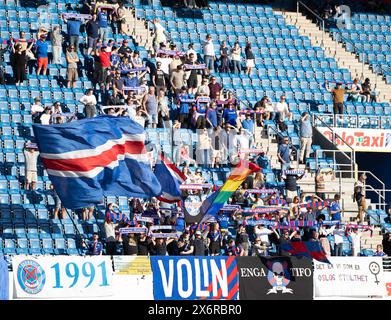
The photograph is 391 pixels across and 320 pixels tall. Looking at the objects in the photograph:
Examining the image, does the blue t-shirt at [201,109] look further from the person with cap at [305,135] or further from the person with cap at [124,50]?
the person with cap at [305,135]

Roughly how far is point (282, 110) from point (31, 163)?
8926 mm

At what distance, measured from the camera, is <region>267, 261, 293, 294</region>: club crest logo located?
2692 cm

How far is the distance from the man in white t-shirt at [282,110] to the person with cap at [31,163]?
8538 mm

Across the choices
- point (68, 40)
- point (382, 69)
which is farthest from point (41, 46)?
point (382, 69)

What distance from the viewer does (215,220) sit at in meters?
29.4

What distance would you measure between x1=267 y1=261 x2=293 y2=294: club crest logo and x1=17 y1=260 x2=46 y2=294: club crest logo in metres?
5.31

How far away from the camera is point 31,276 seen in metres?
25.1

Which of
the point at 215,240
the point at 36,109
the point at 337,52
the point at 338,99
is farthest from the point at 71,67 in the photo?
the point at 337,52

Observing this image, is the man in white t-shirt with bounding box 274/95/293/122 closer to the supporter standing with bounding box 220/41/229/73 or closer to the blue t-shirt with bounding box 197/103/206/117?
the supporter standing with bounding box 220/41/229/73

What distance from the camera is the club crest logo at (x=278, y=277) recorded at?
2692 centimetres

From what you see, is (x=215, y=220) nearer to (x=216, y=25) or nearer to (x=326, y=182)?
(x=326, y=182)

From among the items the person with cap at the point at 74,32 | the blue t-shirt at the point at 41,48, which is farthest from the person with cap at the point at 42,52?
the person with cap at the point at 74,32

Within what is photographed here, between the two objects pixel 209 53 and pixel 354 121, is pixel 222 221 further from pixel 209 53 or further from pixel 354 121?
pixel 354 121
